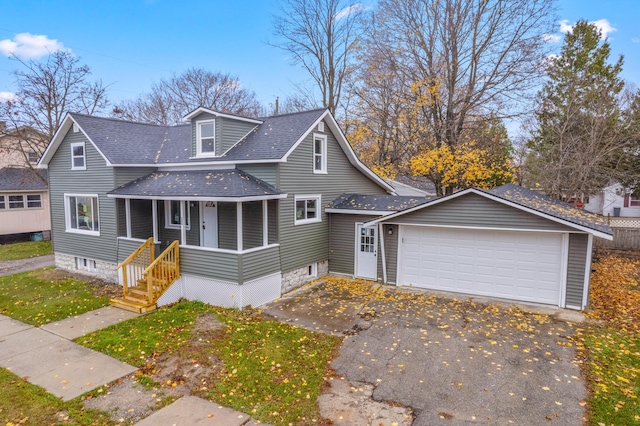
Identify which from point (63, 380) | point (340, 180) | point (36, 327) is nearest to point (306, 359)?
point (63, 380)

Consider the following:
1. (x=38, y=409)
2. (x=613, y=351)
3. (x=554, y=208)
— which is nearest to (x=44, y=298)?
(x=38, y=409)

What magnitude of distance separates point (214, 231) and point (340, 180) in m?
5.25

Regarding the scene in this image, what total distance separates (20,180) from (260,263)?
20.7 m

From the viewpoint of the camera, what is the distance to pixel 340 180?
14.4 metres

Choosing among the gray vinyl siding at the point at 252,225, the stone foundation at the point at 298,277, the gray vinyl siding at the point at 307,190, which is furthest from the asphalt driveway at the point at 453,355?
the gray vinyl siding at the point at 252,225

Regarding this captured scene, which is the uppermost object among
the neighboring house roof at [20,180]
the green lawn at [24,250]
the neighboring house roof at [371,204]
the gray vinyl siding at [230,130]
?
the gray vinyl siding at [230,130]

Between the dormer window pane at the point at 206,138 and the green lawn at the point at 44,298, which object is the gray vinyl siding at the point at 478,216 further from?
the green lawn at the point at 44,298

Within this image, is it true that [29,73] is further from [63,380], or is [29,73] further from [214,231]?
[63,380]

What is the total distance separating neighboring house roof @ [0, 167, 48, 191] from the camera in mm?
21453

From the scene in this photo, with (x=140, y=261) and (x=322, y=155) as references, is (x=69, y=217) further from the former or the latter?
(x=322, y=155)

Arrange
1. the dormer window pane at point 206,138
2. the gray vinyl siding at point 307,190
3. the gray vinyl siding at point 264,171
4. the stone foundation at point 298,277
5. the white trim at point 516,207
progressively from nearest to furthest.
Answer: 1. the white trim at point 516,207
2. the gray vinyl siding at point 264,171
3. the gray vinyl siding at point 307,190
4. the stone foundation at point 298,277
5. the dormer window pane at point 206,138

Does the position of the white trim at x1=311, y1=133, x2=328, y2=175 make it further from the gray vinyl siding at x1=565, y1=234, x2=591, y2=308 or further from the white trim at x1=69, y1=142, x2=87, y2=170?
Result: the white trim at x1=69, y1=142, x2=87, y2=170

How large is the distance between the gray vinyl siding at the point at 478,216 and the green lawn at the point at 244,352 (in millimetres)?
5339

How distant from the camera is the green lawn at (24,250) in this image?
1791 centimetres
